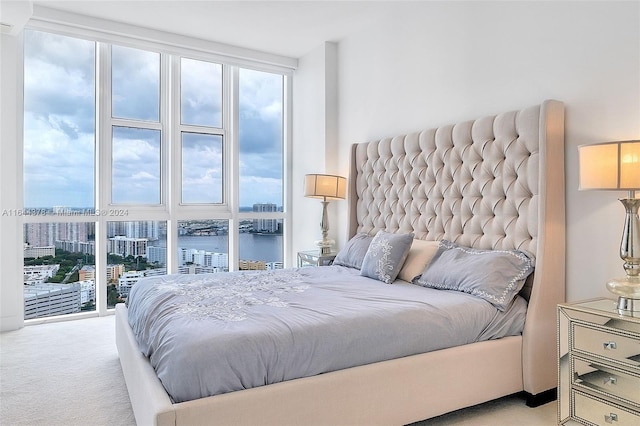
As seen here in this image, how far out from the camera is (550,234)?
245 cm

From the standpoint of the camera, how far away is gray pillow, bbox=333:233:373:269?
11.4ft

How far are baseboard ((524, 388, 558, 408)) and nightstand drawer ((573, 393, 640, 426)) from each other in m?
0.33

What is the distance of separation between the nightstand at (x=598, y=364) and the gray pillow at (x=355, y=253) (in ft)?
5.21

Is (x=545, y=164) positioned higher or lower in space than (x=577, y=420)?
higher

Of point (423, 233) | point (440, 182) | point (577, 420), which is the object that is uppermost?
point (440, 182)

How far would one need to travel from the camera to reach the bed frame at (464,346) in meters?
1.78

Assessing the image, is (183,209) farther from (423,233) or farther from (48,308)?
(423,233)

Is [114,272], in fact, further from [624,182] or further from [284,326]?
[624,182]

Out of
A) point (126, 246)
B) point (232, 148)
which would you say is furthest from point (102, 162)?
point (232, 148)

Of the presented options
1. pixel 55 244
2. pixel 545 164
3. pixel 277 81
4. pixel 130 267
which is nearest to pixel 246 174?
pixel 277 81

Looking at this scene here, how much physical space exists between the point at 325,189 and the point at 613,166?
2.51 metres

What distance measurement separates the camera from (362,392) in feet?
6.41

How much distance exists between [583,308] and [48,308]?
14.2 ft

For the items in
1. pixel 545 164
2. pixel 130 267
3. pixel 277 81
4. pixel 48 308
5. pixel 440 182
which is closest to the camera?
pixel 545 164
